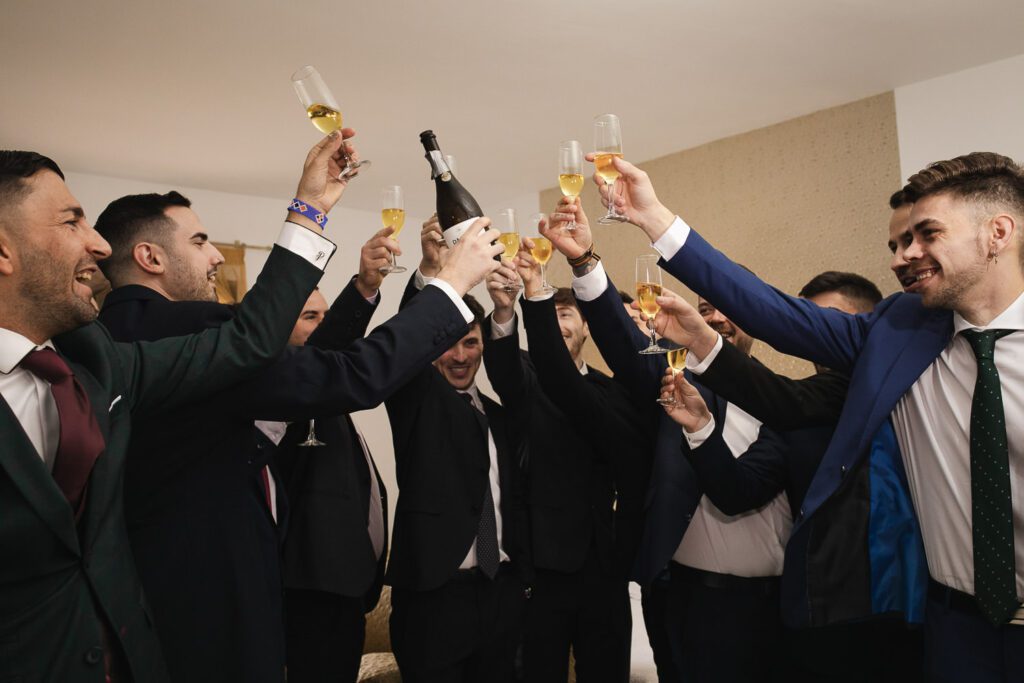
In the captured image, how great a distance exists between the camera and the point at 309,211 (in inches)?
66.9

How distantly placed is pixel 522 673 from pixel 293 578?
2.72 feet

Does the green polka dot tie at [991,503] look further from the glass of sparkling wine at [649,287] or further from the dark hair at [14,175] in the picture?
the dark hair at [14,175]

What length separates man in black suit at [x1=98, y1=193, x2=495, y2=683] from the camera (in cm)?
171

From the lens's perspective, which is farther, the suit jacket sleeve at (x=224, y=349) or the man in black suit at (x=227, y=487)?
the man in black suit at (x=227, y=487)

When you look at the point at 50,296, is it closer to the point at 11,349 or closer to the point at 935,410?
the point at 11,349

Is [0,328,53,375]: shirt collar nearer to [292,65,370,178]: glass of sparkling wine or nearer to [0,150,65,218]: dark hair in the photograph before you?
[0,150,65,218]: dark hair

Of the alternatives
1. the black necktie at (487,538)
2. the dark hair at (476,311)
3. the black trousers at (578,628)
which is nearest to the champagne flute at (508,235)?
the dark hair at (476,311)

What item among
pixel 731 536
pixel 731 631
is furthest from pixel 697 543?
pixel 731 631

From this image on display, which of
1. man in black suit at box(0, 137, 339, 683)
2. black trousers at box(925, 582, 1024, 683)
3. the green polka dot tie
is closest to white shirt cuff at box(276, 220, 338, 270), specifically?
man in black suit at box(0, 137, 339, 683)

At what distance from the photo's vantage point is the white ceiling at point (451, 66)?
3.81m

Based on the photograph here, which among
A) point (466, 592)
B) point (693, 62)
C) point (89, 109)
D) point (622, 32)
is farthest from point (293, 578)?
point (89, 109)

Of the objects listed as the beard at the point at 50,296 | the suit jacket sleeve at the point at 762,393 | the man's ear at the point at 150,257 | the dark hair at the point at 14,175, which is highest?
the dark hair at the point at 14,175

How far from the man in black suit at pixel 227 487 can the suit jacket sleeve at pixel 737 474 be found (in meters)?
0.90

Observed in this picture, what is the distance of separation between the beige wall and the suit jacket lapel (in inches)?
191
